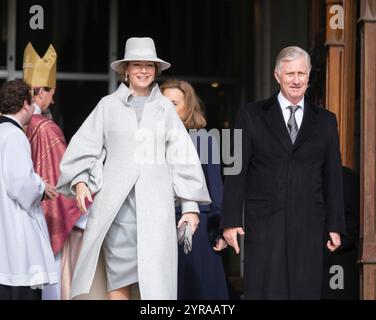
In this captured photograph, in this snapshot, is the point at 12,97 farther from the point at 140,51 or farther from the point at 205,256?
the point at 205,256

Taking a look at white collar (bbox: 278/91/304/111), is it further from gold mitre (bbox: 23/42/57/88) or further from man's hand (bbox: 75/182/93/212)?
gold mitre (bbox: 23/42/57/88)

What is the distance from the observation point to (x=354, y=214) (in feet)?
25.2

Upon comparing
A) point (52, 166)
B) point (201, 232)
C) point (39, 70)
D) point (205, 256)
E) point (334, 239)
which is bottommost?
point (205, 256)

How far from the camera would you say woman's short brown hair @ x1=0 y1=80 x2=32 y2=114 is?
708 cm

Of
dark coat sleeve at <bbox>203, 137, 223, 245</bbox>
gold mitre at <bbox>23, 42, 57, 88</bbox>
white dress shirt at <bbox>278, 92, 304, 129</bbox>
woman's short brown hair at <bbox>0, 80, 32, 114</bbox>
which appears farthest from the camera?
gold mitre at <bbox>23, 42, 57, 88</bbox>

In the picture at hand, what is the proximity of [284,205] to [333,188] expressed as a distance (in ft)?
0.89

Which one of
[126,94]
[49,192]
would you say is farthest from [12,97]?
[126,94]

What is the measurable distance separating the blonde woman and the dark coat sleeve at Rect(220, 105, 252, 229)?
3.64 feet

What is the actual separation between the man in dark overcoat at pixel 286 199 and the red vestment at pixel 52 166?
5.37 feet

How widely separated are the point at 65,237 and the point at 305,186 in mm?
1991

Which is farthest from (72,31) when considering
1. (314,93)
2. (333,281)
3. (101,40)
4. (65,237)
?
(333,281)

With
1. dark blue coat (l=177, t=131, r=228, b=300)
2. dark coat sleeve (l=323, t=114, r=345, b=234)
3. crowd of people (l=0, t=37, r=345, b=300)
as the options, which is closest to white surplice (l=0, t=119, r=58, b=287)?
crowd of people (l=0, t=37, r=345, b=300)

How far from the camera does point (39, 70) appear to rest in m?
8.19
